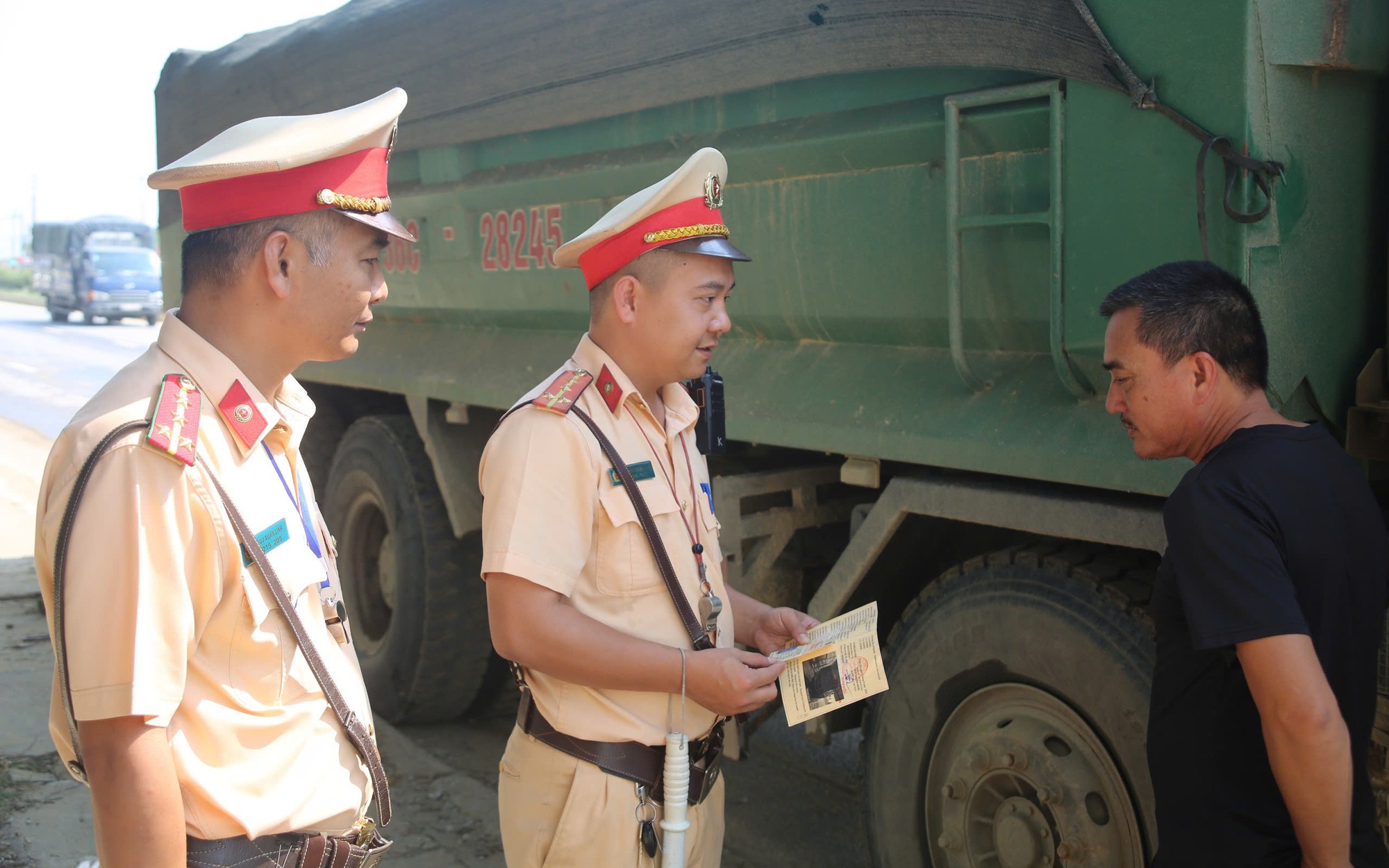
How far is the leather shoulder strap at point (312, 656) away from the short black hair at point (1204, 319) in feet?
4.13

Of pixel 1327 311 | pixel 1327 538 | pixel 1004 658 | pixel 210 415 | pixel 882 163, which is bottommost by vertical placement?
pixel 1004 658

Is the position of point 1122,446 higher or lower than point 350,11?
lower

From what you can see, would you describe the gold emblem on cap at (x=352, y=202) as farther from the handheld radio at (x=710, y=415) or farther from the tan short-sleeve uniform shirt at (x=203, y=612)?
the handheld radio at (x=710, y=415)

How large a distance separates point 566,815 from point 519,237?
2.39 meters

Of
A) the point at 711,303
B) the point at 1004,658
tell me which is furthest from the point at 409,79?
the point at 1004,658

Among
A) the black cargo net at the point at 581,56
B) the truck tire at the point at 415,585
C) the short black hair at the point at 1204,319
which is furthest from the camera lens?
the truck tire at the point at 415,585

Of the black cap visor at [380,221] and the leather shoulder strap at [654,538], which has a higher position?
the black cap visor at [380,221]

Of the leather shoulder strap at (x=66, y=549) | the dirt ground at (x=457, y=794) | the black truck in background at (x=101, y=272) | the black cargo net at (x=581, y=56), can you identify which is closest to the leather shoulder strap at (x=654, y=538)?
the leather shoulder strap at (x=66, y=549)

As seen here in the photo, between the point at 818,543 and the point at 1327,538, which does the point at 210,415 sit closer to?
the point at 1327,538

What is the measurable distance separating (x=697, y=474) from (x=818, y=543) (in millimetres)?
1077

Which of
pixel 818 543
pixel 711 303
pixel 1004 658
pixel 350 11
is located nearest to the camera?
pixel 711 303

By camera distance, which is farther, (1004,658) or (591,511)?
(1004,658)

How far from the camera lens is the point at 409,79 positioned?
408cm

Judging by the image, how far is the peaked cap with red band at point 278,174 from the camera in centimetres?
152
